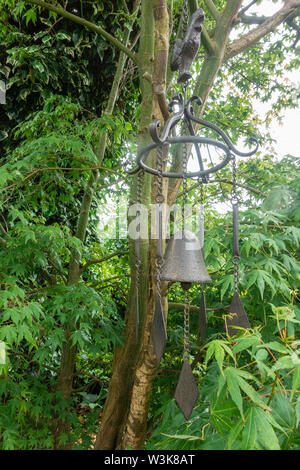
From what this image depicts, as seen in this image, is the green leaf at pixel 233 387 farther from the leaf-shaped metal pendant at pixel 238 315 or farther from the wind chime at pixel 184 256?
the leaf-shaped metal pendant at pixel 238 315

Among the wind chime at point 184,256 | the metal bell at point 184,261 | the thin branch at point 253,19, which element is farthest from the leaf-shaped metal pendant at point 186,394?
the thin branch at point 253,19

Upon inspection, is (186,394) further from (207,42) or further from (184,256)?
(207,42)

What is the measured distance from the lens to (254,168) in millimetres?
2801

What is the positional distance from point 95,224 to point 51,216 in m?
0.56

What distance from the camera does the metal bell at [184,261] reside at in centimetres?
94

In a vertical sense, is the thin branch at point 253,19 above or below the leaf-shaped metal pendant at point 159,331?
above

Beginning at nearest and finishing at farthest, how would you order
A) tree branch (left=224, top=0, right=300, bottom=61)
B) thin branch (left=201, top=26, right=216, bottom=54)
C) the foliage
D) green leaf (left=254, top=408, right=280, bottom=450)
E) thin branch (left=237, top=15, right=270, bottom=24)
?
green leaf (left=254, top=408, right=280, bottom=450)
the foliage
thin branch (left=201, top=26, right=216, bottom=54)
tree branch (left=224, top=0, right=300, bottom=61)
thin branch (left=237, top=15, right=270, bottom=24)

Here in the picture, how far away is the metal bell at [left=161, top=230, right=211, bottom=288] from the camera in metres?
0.94

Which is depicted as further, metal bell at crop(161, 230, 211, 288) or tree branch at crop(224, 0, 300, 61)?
tree branch at crop(224, 0, 300, 61)

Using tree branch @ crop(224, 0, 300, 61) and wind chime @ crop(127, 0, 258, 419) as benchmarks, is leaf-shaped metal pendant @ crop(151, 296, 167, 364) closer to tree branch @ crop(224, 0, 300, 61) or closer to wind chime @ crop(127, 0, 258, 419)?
wind chime @ crop(127, 0, 258, 419)

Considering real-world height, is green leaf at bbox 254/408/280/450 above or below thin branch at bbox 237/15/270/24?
below

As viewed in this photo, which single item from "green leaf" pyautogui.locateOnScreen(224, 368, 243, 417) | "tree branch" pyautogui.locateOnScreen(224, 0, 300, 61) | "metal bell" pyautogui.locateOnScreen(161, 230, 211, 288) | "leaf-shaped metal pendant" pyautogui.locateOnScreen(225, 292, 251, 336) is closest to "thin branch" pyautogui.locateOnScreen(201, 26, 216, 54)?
"tree branch" pyautogui.locateOnScreen(224, 0, 300, 61)
